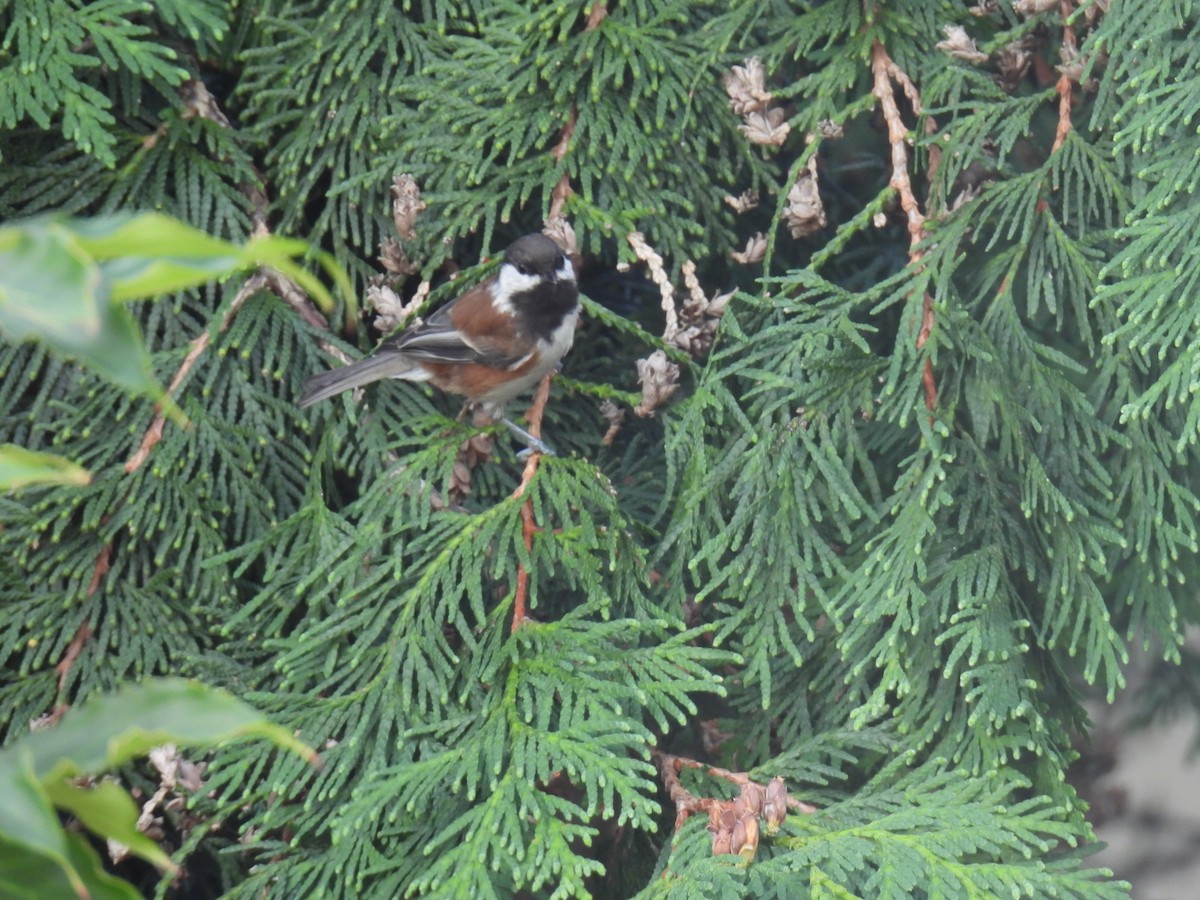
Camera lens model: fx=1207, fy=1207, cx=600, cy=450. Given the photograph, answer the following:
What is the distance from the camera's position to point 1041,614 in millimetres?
1983

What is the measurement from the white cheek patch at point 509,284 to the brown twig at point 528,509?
1.06 feet

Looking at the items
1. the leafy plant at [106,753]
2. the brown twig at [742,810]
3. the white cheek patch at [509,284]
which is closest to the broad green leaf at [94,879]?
the leafy plant at [106,753]

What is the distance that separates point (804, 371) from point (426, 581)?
71 cm

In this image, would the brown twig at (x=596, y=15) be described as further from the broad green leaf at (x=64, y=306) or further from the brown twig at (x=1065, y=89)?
the broad green leaf at (x=64, y=306)

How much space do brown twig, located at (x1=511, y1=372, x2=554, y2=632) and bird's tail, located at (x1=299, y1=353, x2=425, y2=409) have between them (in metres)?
0.27

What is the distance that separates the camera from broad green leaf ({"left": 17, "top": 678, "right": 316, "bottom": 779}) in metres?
0.70

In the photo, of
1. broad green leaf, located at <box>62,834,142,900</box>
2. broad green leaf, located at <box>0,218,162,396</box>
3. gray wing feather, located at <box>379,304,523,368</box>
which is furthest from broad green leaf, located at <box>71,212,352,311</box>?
A: gray wing feather, located at <box>379,304,523,368</box>

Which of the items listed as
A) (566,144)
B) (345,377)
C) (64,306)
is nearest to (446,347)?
(345,377)

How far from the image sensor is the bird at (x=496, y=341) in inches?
84.7

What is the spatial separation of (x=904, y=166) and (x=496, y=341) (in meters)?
0.99

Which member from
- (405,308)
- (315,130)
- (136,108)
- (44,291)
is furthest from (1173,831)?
(44,291)

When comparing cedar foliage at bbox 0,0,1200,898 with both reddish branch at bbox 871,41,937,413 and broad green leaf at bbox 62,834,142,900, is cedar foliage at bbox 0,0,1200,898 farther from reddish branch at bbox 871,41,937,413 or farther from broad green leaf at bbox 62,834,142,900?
broad green leaf at bbox 62,834,142,900

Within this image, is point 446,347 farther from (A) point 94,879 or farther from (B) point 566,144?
(A) point 94,879

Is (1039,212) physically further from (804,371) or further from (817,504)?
(817,504)
